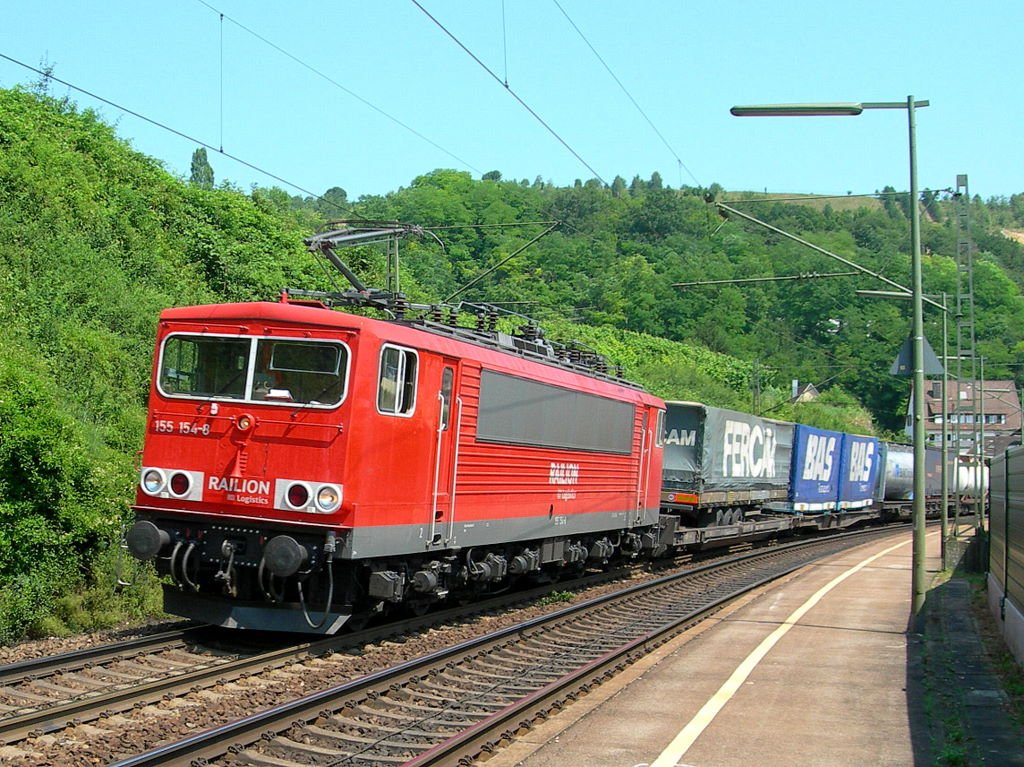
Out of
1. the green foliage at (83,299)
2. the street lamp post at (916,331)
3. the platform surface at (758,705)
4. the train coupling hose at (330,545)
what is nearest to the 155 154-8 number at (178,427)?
Answer: the train coupling hose at (330,545)

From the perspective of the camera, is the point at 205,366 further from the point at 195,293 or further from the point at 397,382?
the point at 195,293

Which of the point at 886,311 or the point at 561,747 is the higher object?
the point at 886,311

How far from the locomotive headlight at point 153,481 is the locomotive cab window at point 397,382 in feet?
7.48

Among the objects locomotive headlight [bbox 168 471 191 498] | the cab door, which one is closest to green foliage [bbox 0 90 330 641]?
locomotive headlight [bbox 168 471 191 498]

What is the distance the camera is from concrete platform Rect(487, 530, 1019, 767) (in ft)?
25.7

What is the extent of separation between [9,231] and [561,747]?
655 inches

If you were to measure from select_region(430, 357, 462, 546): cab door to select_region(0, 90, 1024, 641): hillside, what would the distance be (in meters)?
3.68

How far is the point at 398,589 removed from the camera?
11555mm

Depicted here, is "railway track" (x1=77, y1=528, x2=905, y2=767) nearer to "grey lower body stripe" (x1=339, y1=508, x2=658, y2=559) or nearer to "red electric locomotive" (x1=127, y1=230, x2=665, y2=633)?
"grey lower body stripe" (x1=339, y1=508, x2=658, y2=559)

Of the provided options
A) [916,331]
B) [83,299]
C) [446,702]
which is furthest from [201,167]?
[446,702]

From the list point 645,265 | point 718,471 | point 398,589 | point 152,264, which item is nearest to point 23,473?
point 398,589

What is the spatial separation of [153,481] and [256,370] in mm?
1524

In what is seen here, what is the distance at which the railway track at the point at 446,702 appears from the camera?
7.48m

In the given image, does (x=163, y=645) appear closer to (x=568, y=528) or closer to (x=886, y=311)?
(x=568, y=528)
